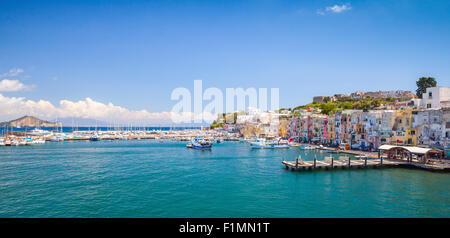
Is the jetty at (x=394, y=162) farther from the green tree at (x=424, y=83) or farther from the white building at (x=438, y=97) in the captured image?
the green tree at (x=424, y=83)

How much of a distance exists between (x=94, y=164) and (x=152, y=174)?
14.3m

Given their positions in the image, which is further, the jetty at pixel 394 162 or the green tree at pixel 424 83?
the green tree at pixel 424 83

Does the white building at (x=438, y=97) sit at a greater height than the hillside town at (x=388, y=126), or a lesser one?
greater

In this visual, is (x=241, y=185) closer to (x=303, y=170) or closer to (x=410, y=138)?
(x=303, y=170)

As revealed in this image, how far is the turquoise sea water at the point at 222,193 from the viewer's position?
19266 millimetres

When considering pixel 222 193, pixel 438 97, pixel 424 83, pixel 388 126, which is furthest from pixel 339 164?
pixel 424 83

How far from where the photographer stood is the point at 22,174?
108 ft

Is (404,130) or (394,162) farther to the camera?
(404,130)

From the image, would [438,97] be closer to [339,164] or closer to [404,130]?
[404,130]

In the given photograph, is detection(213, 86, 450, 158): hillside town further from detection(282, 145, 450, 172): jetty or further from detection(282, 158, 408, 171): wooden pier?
detection(282, 158, 408, 171): wooden pier

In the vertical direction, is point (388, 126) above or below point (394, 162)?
above

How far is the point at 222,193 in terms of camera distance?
2397 cm

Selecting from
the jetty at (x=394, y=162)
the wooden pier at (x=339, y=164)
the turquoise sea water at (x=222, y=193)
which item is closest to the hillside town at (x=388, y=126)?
the jetty at (x=394, y=162)

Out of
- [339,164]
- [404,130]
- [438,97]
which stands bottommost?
[339,164]
